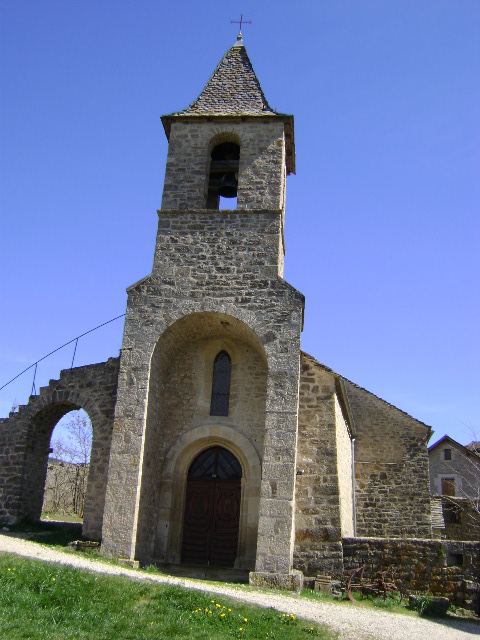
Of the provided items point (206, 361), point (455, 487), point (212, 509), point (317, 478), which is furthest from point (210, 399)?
point (455, 487)

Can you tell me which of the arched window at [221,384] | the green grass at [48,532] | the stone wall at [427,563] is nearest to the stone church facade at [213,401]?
the arched window at [221,384]

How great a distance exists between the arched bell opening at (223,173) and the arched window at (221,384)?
4.06 m

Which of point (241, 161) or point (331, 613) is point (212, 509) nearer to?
point (331, 613)

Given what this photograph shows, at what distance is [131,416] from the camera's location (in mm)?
12281

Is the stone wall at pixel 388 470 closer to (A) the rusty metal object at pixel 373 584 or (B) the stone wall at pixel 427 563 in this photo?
(B) the stone wall at pixel 427 563

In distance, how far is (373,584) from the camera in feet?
38.2

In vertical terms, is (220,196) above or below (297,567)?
above

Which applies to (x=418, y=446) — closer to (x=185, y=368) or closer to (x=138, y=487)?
(x=185, y=368)

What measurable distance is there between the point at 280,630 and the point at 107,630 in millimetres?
2154

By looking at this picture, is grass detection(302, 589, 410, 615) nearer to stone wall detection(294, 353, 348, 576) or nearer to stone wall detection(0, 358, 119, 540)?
stone wall detection(294, 353, 348, 576)

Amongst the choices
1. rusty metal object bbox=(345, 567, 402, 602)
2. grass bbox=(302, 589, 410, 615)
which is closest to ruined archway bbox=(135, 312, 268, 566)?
grass bbox=(302, 589, 410, 615)

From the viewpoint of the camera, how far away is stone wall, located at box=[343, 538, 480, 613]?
11219 mm

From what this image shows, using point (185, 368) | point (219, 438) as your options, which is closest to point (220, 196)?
point (185, 368)

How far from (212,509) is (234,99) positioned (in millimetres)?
10336
